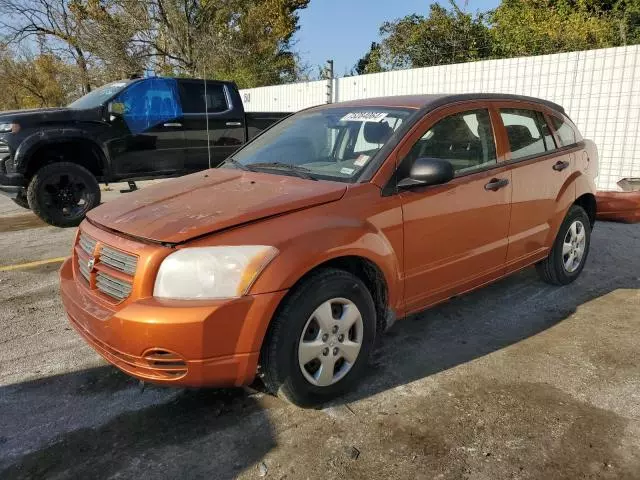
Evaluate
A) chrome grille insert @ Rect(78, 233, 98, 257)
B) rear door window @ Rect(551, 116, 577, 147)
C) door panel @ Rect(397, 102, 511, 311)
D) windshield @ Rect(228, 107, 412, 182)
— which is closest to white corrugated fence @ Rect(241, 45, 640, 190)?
rear door window @ Rect(551, 116, 577, 147)

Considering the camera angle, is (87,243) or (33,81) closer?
(87,243)

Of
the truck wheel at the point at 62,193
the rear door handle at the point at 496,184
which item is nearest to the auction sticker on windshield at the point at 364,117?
the rear door handle at the point at 496,184

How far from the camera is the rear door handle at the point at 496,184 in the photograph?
3465mm

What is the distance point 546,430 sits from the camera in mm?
2533

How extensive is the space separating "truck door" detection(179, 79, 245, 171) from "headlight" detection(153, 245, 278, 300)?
5.54m

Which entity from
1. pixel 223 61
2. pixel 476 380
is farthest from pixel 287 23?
pixel 476 380

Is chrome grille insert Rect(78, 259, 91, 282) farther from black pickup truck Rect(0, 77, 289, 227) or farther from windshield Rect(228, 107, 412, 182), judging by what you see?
black pickup truck Rect(0, 77, 289, 227)

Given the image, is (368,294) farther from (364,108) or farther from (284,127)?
(284,127)

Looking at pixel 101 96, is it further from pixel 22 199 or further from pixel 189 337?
pixel 189 337

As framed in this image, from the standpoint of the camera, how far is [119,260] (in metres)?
2.47

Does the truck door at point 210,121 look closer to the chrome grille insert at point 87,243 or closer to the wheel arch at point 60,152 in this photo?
the wheel arch at point 60,152

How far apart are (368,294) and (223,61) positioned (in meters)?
21.3

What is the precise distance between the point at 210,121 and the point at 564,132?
16.9ft

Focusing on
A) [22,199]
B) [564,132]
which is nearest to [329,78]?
[22,199]
